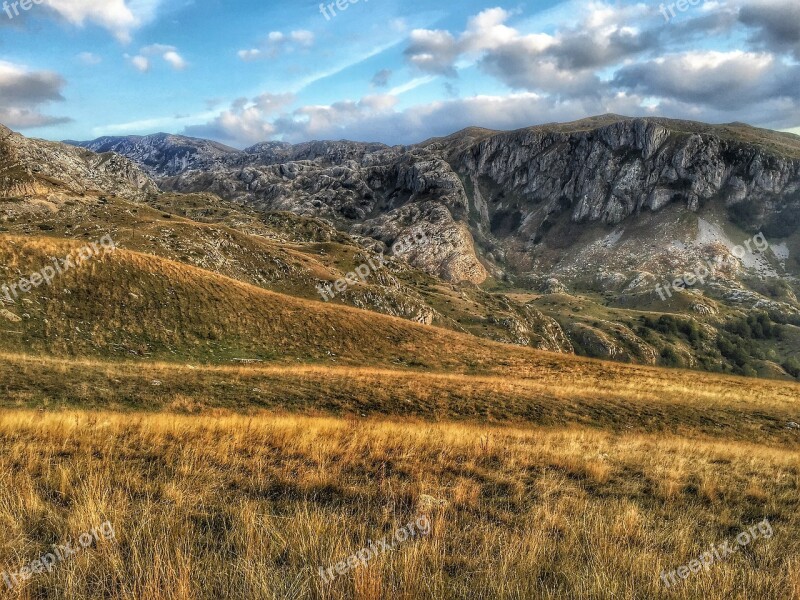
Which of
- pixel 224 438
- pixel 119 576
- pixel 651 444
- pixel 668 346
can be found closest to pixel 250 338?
pixel 224 438

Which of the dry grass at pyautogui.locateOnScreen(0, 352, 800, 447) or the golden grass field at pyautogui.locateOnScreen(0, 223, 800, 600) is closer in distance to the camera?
the golden grass field at pyautogui.locateOnScreen(0, 223, 800, 600)

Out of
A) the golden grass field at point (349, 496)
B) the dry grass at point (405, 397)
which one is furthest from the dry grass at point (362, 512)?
the dry grass at point (405, 397)

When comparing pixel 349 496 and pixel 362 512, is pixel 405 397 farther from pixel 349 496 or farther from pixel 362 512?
pixel 362 512

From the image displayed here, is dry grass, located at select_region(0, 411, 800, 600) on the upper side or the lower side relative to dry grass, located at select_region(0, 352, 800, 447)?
upper

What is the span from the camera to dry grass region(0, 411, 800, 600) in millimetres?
4238

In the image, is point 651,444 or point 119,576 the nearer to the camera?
point 119,576

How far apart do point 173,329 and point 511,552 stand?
3408cm

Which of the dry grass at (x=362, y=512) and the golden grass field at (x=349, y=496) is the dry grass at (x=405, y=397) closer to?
the golden grass field at (x=349, y=496)

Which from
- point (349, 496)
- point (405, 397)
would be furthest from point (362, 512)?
point (405, 397)

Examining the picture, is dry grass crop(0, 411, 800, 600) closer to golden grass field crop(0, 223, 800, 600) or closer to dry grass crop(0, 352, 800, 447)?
golden grass field crop(0, 223, 800, 600)

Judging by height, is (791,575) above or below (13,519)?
below

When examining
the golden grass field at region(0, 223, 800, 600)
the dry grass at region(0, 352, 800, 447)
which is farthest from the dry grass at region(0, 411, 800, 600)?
the dry grass at region(0, 352, 800, 447)

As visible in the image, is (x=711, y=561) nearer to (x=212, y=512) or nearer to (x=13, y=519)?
(x=212, y=512)

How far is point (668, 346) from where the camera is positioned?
156 metres
